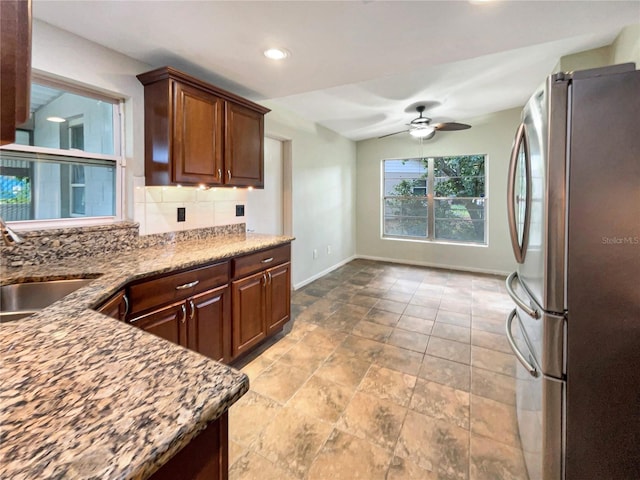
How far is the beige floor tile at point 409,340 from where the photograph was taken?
259 centimetres

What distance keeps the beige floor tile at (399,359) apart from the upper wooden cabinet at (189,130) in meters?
1.88

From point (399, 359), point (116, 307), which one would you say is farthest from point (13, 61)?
point (399, 359)

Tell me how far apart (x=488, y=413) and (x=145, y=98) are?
3.06 metres

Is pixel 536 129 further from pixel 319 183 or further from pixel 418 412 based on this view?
pixel 319 183

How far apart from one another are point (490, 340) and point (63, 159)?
11.6 ft

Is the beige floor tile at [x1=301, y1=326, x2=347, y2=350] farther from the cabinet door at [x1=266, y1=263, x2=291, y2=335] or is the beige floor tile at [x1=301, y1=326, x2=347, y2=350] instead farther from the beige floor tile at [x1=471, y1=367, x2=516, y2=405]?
the beige floor tile at [x1=471, y1=367, x2=516, y2=405]

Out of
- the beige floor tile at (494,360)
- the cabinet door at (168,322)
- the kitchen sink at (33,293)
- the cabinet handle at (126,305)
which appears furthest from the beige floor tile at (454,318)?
the kitchen sink at (33,293)

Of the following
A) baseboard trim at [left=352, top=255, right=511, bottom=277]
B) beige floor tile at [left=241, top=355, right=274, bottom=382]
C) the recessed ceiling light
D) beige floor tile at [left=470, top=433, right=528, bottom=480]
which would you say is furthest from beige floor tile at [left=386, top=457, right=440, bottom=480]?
baseboard trim at [left=352, top=255, right=511, bottom=277]

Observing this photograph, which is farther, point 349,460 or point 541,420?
point 349,460

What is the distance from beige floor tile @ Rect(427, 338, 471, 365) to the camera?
2.42 m

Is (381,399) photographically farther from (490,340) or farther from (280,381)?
(490,340)

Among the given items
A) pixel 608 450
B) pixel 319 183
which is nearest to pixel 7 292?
pixel 608 450

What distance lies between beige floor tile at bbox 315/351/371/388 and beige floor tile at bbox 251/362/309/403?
0.16 metres

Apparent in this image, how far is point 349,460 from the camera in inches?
58.6
